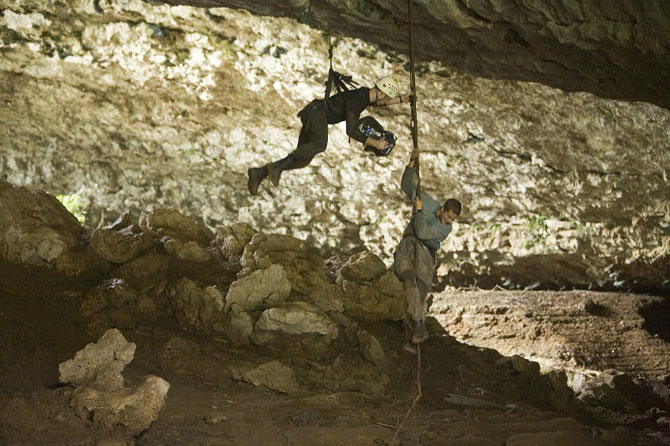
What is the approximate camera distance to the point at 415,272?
715 cm

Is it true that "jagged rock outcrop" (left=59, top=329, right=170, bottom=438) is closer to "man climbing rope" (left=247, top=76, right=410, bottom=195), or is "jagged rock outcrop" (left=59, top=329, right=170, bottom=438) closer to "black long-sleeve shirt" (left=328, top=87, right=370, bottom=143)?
"man climbing rope" (left=247, top=76, right=410, bottom=195)

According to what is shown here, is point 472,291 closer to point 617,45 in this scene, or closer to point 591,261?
point 591,261

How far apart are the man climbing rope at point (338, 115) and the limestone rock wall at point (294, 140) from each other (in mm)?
976

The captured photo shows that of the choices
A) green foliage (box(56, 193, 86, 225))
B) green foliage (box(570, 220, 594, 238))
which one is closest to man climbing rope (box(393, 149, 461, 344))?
green foliage (box(570, 220, 594, 238))

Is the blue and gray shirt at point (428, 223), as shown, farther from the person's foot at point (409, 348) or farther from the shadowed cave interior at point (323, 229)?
the person's foot at point (409, 348)

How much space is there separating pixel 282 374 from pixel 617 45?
4796mm

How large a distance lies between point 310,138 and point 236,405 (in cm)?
310

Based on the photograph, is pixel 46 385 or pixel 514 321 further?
pixel 514 321

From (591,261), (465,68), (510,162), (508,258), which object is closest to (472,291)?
(508,258)

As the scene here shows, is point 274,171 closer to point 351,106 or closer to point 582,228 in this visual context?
point 351,106

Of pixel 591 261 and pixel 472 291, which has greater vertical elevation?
pixel 591 261

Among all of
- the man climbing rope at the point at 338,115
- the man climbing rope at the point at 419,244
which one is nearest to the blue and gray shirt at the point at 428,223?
the man climbing rope at the point at 419,244

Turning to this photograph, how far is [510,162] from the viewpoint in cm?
1041

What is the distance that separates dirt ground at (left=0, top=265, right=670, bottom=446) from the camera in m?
4.57
